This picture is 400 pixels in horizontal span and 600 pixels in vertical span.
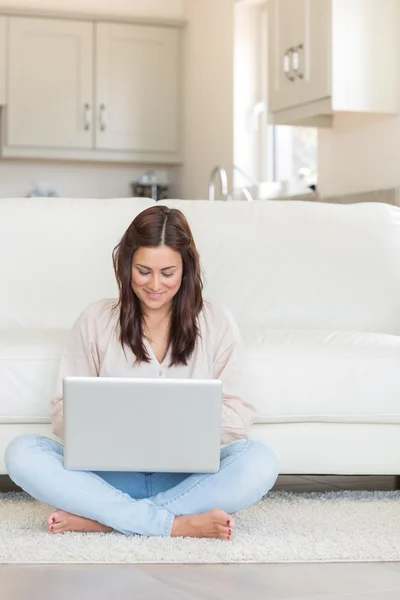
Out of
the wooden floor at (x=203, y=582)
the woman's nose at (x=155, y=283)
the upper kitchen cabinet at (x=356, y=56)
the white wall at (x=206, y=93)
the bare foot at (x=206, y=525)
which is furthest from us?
the white wall at (x=206, y=93)

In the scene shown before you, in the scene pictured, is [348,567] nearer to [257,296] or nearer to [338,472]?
[338,472]

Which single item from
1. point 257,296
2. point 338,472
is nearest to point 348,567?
point 338,472

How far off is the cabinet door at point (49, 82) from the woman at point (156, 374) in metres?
4.36

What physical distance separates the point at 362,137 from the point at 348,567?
119 inches

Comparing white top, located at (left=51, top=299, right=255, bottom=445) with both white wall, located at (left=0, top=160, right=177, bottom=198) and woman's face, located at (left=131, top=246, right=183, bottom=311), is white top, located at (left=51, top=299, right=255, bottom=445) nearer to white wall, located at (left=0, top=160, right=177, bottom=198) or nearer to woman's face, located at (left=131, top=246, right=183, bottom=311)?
woman's face, located at (left=131, top=246, right=183, bottom=311)

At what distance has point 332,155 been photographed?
16.0 ft

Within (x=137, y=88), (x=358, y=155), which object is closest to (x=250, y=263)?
(x=358, y=155)

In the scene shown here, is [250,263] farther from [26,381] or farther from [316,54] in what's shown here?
[316,54]

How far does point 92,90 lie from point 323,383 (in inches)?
175

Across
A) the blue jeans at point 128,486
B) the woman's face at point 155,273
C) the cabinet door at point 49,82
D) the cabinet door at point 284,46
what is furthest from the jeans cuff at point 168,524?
the cabinet door at point 49,82

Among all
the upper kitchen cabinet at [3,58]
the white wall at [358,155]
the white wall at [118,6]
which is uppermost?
the white wall at [118,6]

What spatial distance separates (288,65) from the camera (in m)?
4.70

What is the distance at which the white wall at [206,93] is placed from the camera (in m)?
5.89

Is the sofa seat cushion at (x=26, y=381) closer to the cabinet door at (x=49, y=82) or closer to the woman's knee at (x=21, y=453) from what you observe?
the woman's knee at (x=21, y=453)
